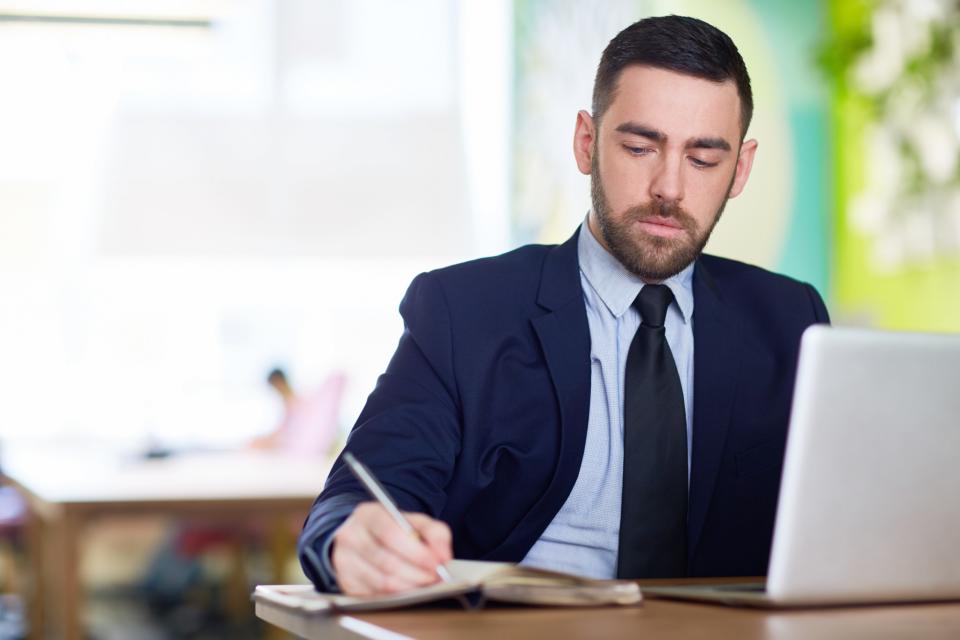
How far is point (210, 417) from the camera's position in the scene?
6.20 m

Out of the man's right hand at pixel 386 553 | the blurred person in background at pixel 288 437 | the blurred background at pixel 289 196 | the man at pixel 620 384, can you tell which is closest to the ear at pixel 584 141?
the man at pixel 620 384

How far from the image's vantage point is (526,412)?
5.59 feet

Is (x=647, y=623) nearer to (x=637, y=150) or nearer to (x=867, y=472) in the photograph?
(x=867, y=472)

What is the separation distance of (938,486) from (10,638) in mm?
4754

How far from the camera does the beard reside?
5.56 feet

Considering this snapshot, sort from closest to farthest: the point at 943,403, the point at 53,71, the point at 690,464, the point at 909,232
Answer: the point at 943,403, the point at 690,464, the point at 909,232, the point at 53,71

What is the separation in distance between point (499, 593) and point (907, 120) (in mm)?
4343

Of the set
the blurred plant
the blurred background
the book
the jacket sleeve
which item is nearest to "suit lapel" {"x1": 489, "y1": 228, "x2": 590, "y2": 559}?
the jacket sleeve

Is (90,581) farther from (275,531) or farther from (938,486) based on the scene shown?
(938,486)

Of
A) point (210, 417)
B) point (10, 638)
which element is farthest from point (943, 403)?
point (210, 417)

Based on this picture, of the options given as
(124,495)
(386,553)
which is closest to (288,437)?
(124,495)

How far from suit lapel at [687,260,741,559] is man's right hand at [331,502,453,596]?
1.82ft

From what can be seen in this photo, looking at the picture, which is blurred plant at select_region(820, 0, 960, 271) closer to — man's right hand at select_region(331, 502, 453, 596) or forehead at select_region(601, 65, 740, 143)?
forehead at select_region(601, 65, 740, 143)

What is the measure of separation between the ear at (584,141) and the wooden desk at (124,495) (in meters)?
2.06
